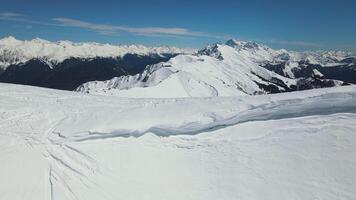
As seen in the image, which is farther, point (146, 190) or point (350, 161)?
point (146, 190)

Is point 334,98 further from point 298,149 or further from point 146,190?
point 146,190

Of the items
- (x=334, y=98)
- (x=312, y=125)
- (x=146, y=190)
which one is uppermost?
(x=334, y=98)

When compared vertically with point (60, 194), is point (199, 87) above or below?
above

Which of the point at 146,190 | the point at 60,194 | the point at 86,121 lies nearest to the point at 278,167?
the point at 146,190

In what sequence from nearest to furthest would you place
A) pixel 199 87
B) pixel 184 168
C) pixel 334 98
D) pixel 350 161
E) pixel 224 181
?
1. pixel 350 161
2. pixel 224 181
3. pixel 184 168
4. pixel 334 98
5. pixel 199 87

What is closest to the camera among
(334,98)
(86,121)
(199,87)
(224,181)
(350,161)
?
(350,161)

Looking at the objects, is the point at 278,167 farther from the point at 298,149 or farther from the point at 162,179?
the point at 162,179
